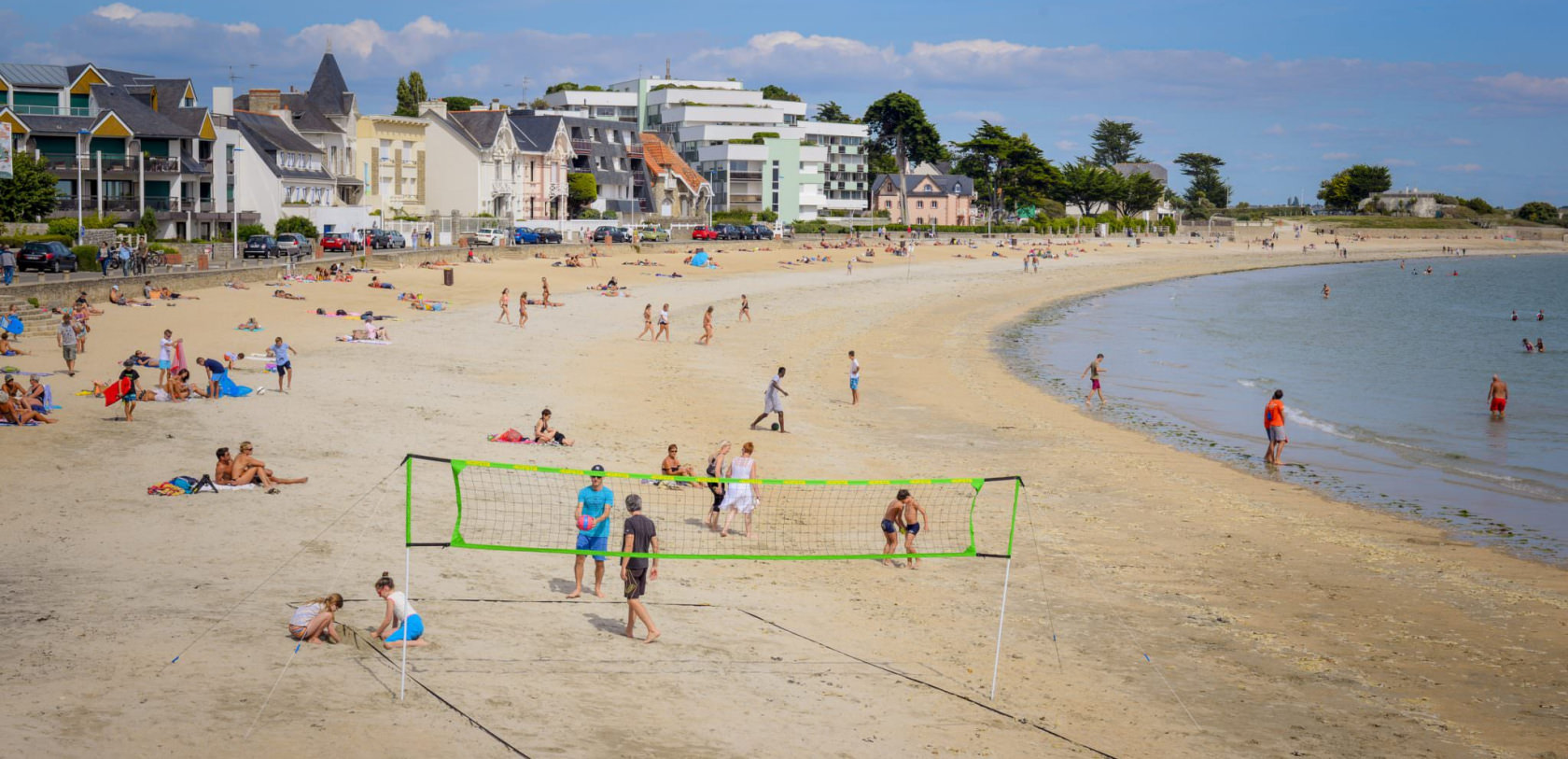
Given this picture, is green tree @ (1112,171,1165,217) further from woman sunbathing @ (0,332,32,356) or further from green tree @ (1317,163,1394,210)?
woman sunbathing @ (0,332,32,356)

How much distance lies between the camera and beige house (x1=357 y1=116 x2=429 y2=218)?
243ft

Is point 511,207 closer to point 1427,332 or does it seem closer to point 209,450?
point 1427,332

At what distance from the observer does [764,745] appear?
9383mm

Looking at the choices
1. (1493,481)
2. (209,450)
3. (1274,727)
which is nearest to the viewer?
(1274,727)

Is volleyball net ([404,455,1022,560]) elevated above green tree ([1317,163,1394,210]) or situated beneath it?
situated beneath

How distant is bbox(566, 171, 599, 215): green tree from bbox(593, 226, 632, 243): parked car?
12.2 m

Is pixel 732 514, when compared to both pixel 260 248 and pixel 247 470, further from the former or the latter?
pixel 260 248

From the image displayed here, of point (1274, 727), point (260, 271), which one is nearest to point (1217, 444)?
point (1274, 727)

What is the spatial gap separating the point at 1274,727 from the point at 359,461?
40.7 ft

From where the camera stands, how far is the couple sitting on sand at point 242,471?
15438mm

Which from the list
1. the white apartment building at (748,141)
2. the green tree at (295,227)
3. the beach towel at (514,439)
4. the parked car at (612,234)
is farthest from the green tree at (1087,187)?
the beach towel at (514,439)

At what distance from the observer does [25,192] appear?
49062mm

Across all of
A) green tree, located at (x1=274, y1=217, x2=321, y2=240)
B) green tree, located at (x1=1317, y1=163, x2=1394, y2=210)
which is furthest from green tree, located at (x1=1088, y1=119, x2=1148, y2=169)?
green tree, located at (x1=274, y1=217, x2=321, y2=240)

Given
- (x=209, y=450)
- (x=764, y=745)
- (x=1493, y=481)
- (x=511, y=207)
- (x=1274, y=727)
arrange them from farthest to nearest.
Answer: (x=511, y=207) → (x=1493, y=481) → (x=209, y=450) → (x=1274, y=727) → (x=764, y=745)
